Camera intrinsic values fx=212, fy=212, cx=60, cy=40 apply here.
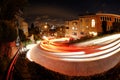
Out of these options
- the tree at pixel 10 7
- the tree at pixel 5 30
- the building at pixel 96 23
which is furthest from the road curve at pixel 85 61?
the building at pixel 96 23

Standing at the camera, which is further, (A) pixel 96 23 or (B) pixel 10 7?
(A) pixel 96 23

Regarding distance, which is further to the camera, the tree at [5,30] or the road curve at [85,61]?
the tree at [5,30]

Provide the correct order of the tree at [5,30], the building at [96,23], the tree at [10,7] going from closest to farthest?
the tree at [5,30], the tree at [10,7], the building at [96,23]

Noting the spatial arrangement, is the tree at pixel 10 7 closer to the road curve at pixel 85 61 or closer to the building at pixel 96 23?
the road curve at pixel 85 61

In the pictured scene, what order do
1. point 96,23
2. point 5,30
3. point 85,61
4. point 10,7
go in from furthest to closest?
point 96,23 → point 10,7 → point 5,30 → point 85,61

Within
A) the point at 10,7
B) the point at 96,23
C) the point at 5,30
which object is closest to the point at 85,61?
the point at 5,30

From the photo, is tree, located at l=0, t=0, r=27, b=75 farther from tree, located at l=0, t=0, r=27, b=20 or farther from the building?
the building

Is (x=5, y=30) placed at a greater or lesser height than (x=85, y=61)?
greater

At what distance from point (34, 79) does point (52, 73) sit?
1.57 m

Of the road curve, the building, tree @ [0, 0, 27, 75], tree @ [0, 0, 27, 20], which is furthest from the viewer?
the building

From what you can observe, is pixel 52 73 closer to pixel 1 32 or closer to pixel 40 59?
pixel 40 59

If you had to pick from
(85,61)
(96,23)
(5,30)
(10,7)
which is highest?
(10,7)

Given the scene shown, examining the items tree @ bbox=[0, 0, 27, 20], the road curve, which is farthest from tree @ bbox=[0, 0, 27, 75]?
the road curve

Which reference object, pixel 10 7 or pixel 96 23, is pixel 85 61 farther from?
pixel 96 23
